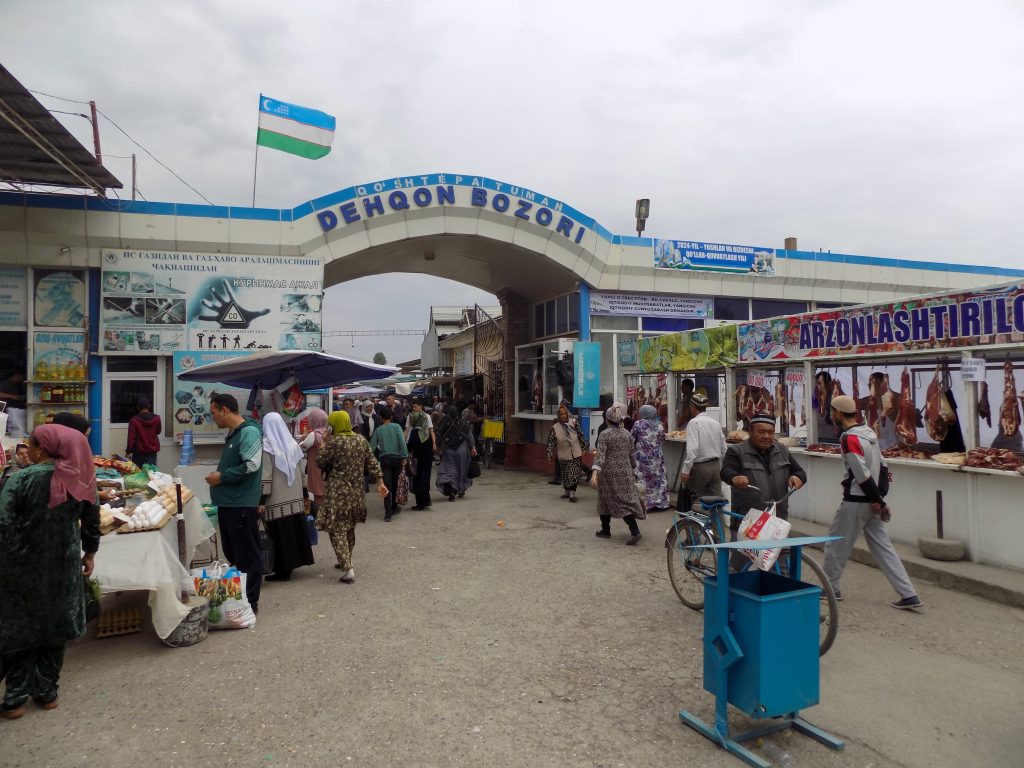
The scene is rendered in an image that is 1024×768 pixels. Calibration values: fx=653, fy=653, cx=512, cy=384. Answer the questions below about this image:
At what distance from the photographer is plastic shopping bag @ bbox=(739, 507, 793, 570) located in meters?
4.17

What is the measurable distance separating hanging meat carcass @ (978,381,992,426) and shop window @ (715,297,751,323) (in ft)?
29.7

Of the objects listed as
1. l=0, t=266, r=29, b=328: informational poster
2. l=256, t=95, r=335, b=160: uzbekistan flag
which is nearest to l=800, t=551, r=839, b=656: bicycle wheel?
l=256, t=95, r=335, b=160: uzbekistan flag

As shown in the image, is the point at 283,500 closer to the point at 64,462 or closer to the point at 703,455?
the point at 64,462

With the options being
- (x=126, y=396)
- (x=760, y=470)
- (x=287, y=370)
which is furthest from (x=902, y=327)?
(x=126, y=396)

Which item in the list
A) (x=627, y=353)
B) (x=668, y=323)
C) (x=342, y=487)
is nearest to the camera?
(x=342, y=487)

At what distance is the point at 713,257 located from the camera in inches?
611

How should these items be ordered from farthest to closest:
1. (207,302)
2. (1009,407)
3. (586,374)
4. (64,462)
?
(586,374)
(207,302)
(1009,407)
(64,462)

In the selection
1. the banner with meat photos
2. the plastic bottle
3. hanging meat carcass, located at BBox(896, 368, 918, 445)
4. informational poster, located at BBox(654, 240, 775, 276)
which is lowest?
Answer: the plastic bottle

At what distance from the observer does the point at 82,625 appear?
155 inches

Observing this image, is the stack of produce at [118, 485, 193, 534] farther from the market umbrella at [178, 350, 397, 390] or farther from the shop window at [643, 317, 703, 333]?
the shop window at [643, 317, 703, 333]

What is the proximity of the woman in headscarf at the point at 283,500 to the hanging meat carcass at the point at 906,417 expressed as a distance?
6917mm

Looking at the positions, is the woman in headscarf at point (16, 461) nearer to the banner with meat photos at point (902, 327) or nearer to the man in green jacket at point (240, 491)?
the man in green jacket at point (240, 491)

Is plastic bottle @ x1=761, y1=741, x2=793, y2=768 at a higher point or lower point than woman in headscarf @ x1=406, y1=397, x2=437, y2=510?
lower

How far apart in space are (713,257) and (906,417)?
329 inches
